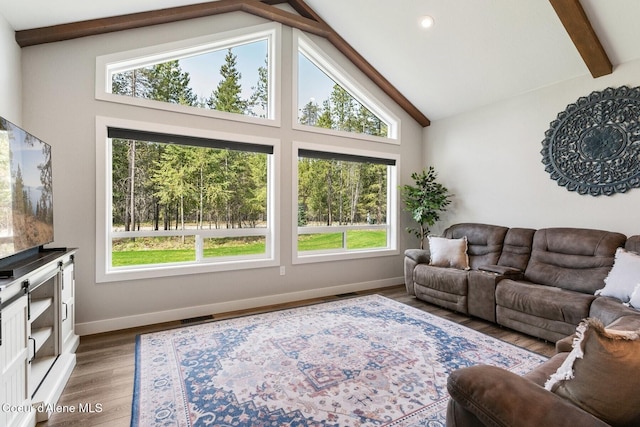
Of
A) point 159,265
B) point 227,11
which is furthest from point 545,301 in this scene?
point 227,11

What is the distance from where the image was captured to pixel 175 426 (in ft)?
5.64

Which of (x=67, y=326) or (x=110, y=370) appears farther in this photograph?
(x=67, y=326)

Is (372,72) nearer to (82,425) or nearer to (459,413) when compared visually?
(459,413)

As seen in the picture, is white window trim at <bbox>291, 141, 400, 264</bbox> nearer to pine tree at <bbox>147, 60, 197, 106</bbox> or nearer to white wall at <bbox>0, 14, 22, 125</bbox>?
pine tree at <bbox>147, 60, 197, 106</bbox>

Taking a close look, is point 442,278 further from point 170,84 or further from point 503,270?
point 170,84

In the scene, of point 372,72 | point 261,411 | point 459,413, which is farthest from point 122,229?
point 372,72

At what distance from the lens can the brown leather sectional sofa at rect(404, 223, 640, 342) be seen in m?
2.72

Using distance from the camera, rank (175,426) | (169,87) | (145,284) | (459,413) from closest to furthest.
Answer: (459,413)
(175,426)
(145,284)
(169,87)

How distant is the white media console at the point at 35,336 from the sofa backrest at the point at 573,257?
4.31 metres

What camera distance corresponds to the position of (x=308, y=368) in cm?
234

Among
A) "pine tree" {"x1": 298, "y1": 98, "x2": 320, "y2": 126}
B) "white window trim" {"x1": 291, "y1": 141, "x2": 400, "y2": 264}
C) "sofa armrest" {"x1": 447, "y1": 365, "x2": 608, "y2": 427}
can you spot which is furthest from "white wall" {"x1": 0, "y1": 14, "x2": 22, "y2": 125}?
"sofa armrest" {"x1": 447, "y1": 365, "x2": 608, "y2": 427}

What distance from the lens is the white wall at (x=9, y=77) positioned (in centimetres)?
239

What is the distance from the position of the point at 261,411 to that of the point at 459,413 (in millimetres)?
1233

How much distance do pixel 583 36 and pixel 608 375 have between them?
343cm
